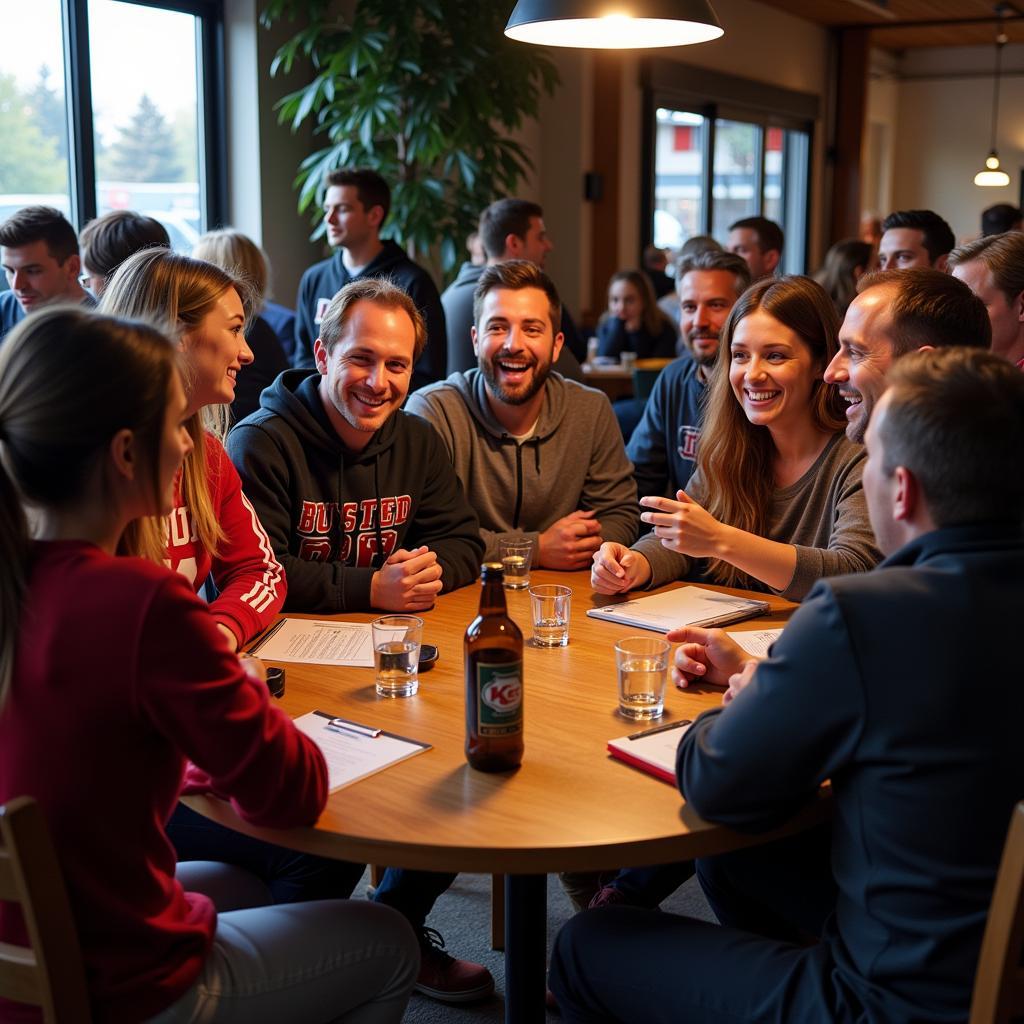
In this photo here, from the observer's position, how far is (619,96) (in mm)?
8344

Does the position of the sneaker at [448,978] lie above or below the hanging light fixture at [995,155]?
below

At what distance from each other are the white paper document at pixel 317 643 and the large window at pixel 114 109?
358 centimetres

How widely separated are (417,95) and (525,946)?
4.42 metres

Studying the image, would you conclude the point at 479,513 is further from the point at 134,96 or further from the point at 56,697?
the point at 134,96

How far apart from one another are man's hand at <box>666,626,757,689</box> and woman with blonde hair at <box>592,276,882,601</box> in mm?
485

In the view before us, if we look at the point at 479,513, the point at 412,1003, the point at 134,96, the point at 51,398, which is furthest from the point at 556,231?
the point at 51,398

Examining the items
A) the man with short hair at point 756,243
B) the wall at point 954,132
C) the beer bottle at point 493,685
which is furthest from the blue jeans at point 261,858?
the wall at point 954,132

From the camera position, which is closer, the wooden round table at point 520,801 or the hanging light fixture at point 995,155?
the wooden round table at point 520,801

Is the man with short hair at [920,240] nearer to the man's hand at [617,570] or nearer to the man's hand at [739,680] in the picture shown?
the man's hand at [617,570]

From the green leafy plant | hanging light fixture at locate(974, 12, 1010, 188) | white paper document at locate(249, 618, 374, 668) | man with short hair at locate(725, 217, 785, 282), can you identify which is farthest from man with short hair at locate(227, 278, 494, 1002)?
hanging light fixture at locate(974, 12, 1010, 188)

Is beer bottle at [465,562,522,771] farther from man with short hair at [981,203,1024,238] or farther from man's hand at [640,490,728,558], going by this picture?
man with short hair at [981,203,1024,238]

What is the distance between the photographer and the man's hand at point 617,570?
2.38 m

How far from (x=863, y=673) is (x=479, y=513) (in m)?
1.78

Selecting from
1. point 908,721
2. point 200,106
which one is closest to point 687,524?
point 908,721
